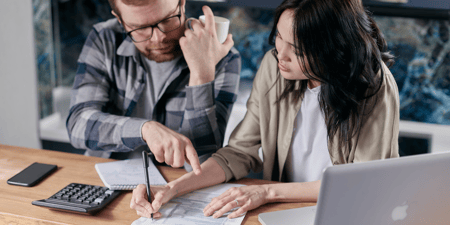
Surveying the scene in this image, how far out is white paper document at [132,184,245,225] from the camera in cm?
92

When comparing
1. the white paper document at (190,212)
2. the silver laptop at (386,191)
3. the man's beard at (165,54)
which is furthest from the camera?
the man's beard at (165,54)

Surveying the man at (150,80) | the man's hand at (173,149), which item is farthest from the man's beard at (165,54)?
the man's hand at (173,149)

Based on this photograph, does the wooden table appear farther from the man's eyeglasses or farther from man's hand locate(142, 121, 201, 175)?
the man's eyeglasses

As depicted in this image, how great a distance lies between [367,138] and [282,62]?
13.4 inches

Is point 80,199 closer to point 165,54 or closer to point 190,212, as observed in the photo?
point 190,212

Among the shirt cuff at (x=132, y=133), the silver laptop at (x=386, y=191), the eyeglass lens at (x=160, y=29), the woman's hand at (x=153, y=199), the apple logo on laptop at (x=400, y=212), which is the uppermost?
the eyeglass lens at (x=160, y=29)

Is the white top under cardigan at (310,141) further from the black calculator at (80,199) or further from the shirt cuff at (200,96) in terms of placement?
the black calculator at (80,199)

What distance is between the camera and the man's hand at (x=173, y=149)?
107 cm

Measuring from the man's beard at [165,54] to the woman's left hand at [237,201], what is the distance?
65 cm

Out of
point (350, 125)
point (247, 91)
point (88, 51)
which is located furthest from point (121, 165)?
point (247, 91)

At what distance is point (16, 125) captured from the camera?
2725 mm

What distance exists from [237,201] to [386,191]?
395mm

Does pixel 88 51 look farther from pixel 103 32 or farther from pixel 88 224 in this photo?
pixel 88 224

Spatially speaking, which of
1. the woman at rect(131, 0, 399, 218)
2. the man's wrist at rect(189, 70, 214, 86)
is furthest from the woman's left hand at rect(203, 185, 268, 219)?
the man's wrist at rect(189, 70, 214, 86)
